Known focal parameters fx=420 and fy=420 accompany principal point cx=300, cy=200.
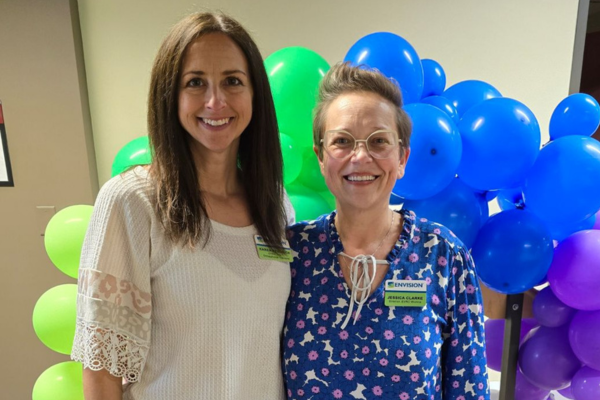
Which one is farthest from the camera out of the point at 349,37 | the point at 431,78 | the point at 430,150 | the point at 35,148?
the point at 349,37

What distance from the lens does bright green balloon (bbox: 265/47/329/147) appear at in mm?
1577

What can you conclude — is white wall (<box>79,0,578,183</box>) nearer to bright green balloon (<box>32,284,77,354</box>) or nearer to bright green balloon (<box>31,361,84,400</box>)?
bright green balloon (<box>32,284,77,354</box>)

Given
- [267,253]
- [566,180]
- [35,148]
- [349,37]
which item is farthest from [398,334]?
[35,148]

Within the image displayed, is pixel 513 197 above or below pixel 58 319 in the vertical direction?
above

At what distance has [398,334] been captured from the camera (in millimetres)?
1043

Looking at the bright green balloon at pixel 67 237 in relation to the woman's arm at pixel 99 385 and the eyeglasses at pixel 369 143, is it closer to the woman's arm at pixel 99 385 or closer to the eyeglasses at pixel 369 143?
the woman's arm at pixel 99 385

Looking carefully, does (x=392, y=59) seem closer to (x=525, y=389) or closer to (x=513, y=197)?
(x=513, y=197)

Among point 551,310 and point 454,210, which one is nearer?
point 454,210

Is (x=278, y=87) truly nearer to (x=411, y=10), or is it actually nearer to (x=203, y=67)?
(x=203, y=67)

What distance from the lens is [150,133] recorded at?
1042 millimetres

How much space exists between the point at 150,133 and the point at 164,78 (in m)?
0.14

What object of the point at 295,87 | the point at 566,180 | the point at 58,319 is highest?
the point at 295,87

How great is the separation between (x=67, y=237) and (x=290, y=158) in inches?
33.5

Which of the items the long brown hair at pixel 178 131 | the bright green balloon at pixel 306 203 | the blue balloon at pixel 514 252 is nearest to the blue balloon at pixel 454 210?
Result: the blue balloon at pixel 514 252
